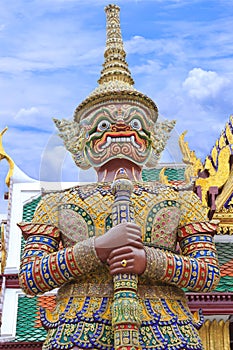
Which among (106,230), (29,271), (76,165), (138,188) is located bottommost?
(29,271)

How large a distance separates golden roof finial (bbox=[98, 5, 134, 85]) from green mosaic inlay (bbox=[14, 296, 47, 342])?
88.8 inches

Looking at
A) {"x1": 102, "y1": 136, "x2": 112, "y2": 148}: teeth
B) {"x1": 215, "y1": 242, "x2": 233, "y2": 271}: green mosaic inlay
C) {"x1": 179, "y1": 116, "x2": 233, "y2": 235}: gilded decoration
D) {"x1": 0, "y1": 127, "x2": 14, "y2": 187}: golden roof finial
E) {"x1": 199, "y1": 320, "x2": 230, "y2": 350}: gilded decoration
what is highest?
{"x1": 0, "y1": 127, "x2": 14, "y2": 187}: golden roof finial

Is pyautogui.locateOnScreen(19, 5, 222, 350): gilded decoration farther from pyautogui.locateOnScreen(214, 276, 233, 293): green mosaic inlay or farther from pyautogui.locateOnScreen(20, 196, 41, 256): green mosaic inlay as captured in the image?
pyautogui.locateOnScreen(20, 196, 41, 256): green mosaic inlay

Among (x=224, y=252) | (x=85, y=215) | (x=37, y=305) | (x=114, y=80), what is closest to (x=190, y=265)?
(x=85, y=215)

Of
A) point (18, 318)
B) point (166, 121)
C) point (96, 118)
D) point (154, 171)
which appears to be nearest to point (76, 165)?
point (96, 118)

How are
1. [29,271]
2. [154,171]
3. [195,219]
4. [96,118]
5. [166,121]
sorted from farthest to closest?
[154,171] → [166,121] → [96,118] → [195,219] → [29,271]

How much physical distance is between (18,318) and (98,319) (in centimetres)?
234

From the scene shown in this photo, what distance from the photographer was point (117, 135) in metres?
3.54

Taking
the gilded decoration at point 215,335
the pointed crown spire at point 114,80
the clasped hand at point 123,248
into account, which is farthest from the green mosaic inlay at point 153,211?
the gilded decoration at point 215,335

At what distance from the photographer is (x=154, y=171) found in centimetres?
718

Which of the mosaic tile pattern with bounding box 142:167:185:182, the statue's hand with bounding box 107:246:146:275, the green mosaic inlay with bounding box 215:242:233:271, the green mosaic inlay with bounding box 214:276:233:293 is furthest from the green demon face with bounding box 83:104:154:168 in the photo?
the mosaic tile pattern with bounding box 142:167:185:182

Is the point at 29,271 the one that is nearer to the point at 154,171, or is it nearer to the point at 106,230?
the point at 106,230

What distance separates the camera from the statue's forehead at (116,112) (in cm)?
362

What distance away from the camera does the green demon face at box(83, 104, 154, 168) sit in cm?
355
